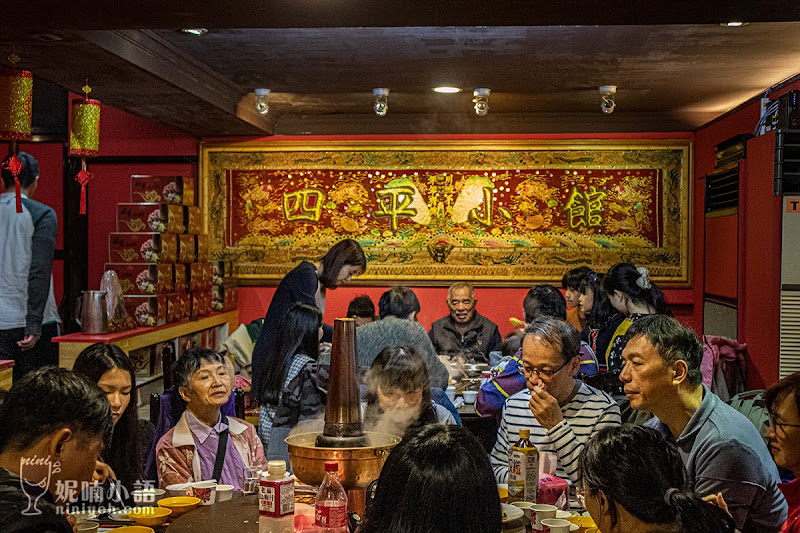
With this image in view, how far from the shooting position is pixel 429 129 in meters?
7.55

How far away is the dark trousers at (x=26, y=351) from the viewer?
5277 mm

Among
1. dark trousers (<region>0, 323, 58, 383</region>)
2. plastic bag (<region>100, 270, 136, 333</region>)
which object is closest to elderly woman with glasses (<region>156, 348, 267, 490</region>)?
dark trousers (<region>0, 323, 58, 383</region>)

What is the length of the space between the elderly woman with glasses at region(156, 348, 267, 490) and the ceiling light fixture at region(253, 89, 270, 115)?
3.45 m

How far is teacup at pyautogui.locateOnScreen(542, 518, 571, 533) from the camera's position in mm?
2314

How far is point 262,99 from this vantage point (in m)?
6.43

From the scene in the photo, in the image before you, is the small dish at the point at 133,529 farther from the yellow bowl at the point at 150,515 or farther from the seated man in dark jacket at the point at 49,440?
the seated man in dark jacket at the point at 49,440

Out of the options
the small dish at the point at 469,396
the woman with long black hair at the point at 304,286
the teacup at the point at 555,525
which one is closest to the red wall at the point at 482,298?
the woman with long black hair at the point at 304,286

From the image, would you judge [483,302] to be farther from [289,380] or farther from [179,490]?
[179,490]

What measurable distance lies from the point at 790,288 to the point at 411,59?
287 cm

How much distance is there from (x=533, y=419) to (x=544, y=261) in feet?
14.5

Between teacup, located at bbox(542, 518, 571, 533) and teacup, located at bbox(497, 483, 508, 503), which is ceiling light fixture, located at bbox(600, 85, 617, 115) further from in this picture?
teacup, located at bbox(542, 518, 571, 533)

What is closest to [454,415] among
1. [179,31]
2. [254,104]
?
[179,31]

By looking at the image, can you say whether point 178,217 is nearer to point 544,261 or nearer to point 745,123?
point 544,261

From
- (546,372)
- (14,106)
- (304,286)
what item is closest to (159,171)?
(304,286)
